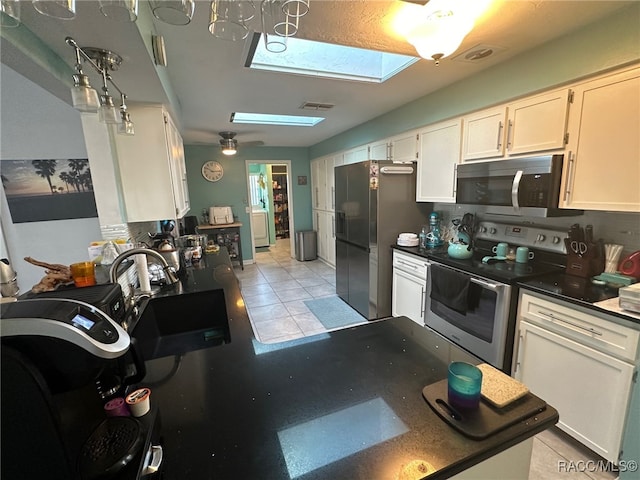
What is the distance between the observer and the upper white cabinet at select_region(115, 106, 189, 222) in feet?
6.70

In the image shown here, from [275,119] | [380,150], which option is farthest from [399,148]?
[275,119]

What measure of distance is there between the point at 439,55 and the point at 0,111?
371 centimetres

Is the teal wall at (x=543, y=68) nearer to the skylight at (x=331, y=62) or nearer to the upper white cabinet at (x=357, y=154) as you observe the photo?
the skylight at (x=331, y=62)

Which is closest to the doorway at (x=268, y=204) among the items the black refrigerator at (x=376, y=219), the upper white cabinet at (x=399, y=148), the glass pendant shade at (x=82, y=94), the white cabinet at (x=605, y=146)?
the black refrigerator at (x=376, y=219)

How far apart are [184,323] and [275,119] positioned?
119 inches

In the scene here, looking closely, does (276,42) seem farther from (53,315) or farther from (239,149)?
(239,149)

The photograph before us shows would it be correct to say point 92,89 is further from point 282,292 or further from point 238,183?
point 238,183

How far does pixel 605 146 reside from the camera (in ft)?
5.31

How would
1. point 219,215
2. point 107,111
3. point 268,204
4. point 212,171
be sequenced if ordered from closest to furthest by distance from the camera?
point 107,111 < point 219,215 < point 212,171 < point 268,204

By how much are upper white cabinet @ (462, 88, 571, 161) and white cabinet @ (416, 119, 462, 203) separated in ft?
0.38

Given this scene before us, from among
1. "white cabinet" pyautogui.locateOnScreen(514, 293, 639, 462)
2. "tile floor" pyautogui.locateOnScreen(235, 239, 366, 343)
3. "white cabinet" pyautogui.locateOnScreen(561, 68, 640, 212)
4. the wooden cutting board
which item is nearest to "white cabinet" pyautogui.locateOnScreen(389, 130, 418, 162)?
"white cabinet" pyautogui.locateOnScreen(561, 68, 640, 212)

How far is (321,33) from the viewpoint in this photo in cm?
154

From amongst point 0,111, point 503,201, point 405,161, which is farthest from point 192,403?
point 0,111

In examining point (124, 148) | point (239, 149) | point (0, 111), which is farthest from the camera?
point (239, 149)
